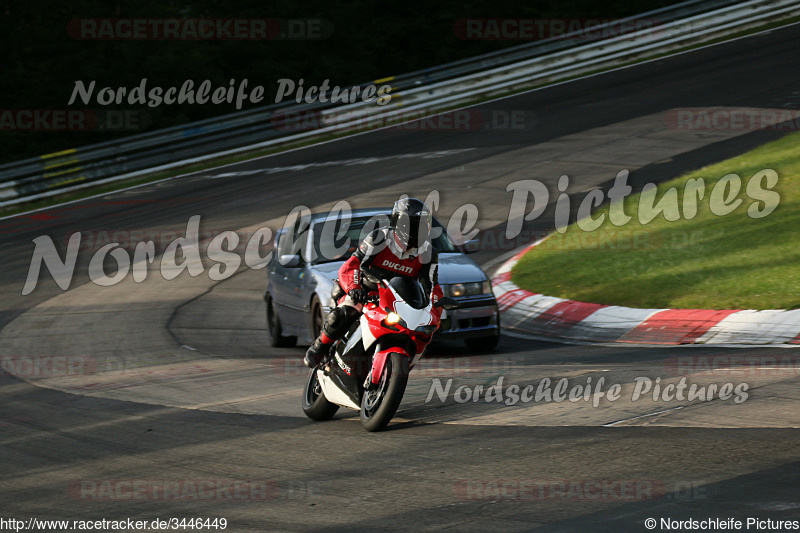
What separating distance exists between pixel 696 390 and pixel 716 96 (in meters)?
20.5

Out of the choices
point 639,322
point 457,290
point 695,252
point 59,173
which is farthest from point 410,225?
point 59,173

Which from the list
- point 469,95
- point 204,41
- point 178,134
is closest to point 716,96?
point 469,95

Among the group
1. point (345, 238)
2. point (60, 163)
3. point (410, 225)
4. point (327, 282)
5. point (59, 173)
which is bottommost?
point (327, 282)

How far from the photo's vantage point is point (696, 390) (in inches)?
317

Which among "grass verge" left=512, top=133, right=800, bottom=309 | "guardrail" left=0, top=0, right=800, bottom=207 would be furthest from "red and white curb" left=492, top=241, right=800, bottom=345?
"guardrail" left=0, top=0, right=800, bottom=207

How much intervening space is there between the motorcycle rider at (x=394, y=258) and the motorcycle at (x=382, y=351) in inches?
5.5

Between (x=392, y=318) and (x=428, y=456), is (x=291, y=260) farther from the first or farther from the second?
(x=428, y=456)

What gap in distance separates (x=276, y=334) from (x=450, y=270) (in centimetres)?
272

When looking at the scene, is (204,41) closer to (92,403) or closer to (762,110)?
(762,110)

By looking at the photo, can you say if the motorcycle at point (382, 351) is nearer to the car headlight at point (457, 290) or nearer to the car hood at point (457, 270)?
the car headlight at point (457, 290)

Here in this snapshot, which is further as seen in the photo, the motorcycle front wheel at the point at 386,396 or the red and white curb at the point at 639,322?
the red and white curb at the point at 639,322

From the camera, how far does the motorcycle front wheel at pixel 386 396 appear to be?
7293 millimetres

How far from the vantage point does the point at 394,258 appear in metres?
7.74

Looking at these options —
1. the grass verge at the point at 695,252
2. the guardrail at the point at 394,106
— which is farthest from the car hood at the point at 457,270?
the guardrail at the point at 394,106
